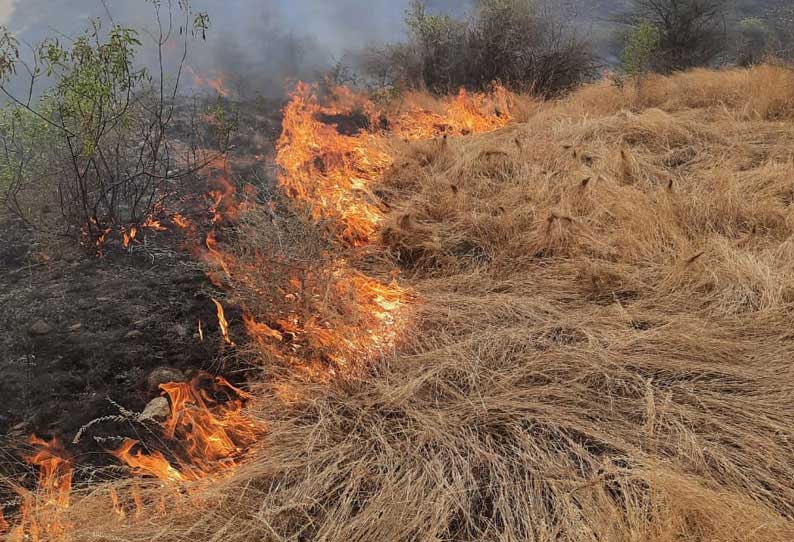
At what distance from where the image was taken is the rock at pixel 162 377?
85.8 inches

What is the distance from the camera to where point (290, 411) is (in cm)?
204

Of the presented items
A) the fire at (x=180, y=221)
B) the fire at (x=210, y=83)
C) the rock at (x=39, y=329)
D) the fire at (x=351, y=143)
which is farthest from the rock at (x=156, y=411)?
the fire at (x=210, y=83)

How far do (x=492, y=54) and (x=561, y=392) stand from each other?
7136 millimetres

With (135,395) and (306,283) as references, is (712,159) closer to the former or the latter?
(306,283)

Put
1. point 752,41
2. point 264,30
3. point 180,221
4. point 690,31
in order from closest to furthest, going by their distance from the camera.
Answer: point 180,221, point 690,31, point 264,30, point 752,41

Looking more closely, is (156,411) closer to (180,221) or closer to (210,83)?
(180,221)

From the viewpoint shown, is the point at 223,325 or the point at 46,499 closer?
the point at 46,499

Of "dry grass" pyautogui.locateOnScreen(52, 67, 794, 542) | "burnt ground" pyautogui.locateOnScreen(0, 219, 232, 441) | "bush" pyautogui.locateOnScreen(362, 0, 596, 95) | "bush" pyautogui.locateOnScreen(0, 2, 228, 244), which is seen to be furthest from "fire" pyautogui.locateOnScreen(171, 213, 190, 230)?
"bush" pyautogui.locateOnScreen(362, 0, 596, 95)

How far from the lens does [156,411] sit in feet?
6.68

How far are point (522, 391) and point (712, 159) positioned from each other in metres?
3.40

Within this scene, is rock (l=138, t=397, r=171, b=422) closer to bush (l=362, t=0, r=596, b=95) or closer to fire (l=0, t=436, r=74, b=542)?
fire (l=0, t=436, r=74, b=542)

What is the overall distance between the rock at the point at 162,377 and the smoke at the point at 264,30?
6.37m

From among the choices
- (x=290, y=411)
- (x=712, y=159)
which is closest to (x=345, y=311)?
(x=290, y=411)

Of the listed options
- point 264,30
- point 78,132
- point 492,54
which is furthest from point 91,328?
point 264,30
